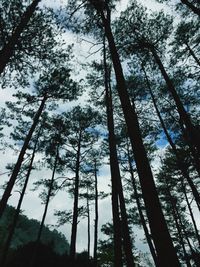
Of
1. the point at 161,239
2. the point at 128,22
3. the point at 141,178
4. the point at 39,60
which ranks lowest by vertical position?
the point at 161,239

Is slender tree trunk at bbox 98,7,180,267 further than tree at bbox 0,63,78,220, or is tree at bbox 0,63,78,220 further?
tree at bbox 0,63,78,220

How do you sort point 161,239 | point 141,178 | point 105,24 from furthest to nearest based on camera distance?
point 105,24 < point 141,178 < point 161,239

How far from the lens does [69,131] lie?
705 inches

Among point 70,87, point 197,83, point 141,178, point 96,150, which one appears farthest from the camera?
point 96,150

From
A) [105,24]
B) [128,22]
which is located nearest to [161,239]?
[105,24]

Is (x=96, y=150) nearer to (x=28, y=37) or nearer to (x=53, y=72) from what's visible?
(x=53, y=72)

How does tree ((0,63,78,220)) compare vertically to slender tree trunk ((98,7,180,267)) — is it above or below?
above

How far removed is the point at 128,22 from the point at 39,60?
6.56 metres

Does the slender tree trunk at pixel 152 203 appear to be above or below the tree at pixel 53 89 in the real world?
below

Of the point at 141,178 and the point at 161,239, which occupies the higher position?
the point at 141,178

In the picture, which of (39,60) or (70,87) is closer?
(39,60)

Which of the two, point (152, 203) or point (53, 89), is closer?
point (152, 203)

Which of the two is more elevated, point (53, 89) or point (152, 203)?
point (53, 89)

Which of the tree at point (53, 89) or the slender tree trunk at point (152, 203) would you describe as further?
the tree at point (53, 89)
